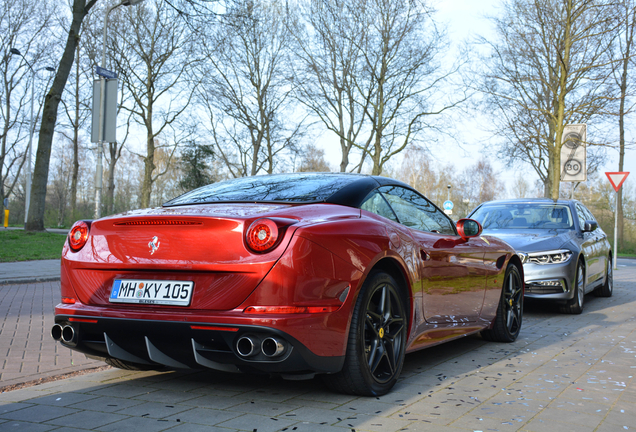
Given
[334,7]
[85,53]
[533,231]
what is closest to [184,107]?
[85,53]

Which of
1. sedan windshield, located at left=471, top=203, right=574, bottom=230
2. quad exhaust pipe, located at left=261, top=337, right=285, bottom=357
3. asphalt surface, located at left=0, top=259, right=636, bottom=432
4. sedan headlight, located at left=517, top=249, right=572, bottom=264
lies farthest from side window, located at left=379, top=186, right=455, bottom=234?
sedan windshield, located at left=471, top=203, right=574, bottom=230

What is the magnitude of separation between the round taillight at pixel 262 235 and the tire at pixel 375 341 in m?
0.70

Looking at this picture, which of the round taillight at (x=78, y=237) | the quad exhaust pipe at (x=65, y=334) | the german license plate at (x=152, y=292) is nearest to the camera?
the german license plate at (x=152, y=292)

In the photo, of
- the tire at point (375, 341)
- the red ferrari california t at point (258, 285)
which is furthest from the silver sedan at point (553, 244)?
→ the tire at point (375, 341)

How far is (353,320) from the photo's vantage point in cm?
351

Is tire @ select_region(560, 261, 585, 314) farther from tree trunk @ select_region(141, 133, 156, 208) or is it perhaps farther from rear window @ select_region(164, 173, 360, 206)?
tree trunk @ select_region(141, 133, 156, 208)

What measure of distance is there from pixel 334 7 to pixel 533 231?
20656 mm

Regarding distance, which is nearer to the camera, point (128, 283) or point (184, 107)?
point (128, 283)

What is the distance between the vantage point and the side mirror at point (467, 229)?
5172mm

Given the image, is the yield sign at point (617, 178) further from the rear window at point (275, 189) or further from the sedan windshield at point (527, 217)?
the rear window at point (275, 189)

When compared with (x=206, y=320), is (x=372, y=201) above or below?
above

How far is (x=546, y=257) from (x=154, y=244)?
19.7 ft

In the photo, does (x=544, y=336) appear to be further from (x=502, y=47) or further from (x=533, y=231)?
(x=502, y=47)

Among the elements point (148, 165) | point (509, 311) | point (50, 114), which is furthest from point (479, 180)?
point (509, 311)
